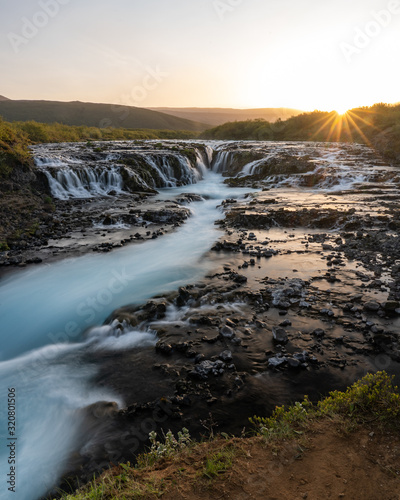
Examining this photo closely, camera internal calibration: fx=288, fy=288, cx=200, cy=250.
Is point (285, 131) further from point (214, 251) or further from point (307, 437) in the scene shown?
point (307, 437)

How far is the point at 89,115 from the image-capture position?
135 m

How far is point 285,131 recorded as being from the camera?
202 ft

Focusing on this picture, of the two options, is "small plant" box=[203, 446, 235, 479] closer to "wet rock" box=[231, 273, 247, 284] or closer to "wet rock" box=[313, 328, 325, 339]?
"wet rock" box=[313, 328, 325, 339]

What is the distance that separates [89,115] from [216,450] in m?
155

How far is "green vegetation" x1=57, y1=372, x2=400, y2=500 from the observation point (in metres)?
3.54

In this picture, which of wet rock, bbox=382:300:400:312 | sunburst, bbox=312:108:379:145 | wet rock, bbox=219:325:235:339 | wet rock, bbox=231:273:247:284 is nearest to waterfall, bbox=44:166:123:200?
wet rock, bbox=231:273:247:284

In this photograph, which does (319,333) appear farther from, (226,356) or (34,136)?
(34,136)

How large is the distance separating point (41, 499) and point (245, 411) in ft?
11.6

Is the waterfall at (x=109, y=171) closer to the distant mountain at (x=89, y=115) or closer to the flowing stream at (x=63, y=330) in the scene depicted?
the flowing stream at (x=63, y=330)

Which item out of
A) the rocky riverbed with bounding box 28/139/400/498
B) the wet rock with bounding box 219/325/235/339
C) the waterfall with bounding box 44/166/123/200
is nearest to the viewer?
the rocky riverbed with bounding box 28/139/400/498

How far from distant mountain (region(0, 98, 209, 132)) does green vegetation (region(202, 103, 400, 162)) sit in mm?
71169

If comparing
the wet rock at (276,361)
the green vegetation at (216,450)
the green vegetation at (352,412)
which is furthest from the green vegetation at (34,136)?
the green vegetation at (352,412)

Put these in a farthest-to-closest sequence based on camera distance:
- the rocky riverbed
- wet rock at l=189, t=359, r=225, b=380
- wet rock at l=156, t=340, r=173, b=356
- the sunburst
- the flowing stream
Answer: the sunburst → wet rock at l=156, t=340, r=173, b=356 → wet rock at l=189, t=359, r=225, b=380 → the rocky riverbed → the flowing stream

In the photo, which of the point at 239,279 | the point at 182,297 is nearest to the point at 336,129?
the point at 239,279
